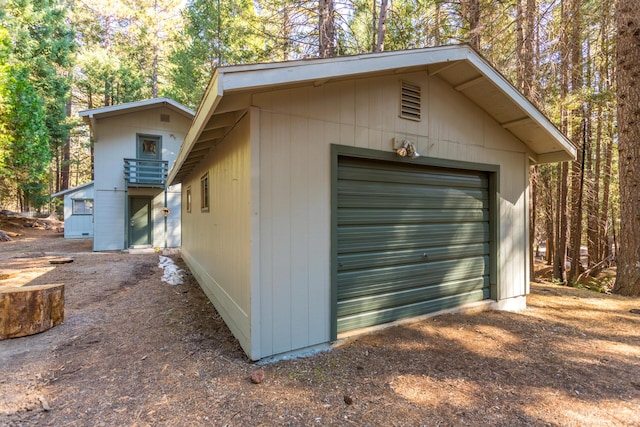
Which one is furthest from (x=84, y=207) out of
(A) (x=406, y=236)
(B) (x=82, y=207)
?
(A) (x=406, y=236)

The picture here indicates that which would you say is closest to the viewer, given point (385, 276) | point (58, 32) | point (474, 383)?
point (474, 383)

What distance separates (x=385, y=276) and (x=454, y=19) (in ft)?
27.0

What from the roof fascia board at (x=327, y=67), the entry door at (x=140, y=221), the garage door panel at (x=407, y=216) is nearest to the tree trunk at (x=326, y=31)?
the roof fascia board at (x=327, y=67)

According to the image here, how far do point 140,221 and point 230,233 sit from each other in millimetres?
10505

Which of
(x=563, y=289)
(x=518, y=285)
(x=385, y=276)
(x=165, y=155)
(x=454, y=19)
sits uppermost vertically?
(x=454, y=19)

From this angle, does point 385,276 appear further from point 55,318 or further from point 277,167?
point 55,318

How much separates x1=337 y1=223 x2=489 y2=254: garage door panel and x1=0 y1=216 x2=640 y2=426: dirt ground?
101 centimetres

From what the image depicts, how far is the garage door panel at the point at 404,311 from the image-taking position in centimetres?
347

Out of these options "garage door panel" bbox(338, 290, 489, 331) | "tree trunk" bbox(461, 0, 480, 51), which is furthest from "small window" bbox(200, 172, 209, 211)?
"tree trunk" bbox(461, 0, 480, 51)

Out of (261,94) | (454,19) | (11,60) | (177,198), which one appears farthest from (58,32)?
(261,94)

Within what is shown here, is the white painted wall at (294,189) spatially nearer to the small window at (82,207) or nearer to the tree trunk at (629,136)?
the tree trunk at (629,136)

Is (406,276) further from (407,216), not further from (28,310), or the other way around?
(28,310)

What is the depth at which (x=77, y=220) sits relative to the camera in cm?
1572

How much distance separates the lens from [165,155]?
12.3m
